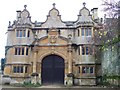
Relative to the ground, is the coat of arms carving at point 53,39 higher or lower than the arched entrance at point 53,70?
higher

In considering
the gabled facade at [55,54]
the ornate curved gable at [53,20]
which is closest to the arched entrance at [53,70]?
the gabled facade at [55,54]

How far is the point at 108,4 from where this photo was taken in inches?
554

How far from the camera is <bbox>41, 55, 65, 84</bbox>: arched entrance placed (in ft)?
108

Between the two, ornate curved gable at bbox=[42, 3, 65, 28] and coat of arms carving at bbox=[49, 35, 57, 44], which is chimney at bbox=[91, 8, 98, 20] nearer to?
ornate curved gable at bbox=[42, 3, 65, 28]

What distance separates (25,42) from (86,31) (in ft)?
30.3

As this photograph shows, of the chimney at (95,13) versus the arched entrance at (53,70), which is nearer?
the arched entrance at (53,70)

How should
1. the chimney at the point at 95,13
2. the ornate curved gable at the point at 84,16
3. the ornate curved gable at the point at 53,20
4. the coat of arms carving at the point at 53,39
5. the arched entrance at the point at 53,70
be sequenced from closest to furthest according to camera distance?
the arched entrance at the point at 53,70
the coat of arms carving at the point at 53,39
the ornate curved gable at the point at 84,16
the ornate curved gable at the point at 53,20
the chimney at the point at 95,13

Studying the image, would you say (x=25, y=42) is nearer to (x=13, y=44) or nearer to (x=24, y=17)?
(x=13, y=44)

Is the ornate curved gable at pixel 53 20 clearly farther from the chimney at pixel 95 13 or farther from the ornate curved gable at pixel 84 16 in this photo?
the chimney at pixel 95 13

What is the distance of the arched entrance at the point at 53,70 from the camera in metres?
33.0

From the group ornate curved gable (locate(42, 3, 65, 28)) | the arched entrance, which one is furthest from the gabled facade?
ornate curved gable (locate(42, 3, 65, 28))

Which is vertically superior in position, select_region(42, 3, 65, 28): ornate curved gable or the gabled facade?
select_region(42, 3, 65, 28): ornate curved gable

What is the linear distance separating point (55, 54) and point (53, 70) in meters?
2.35

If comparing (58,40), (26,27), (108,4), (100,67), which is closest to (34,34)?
(26,27)
